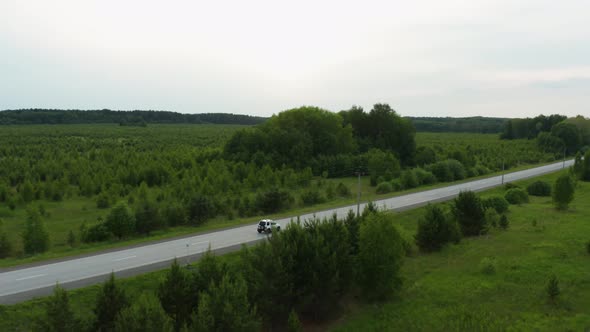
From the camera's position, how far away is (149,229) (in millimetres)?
33000

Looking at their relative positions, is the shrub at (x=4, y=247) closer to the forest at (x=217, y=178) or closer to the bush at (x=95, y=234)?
the forest at (x=217, y=178)

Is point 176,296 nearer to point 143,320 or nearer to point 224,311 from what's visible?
point 224,311

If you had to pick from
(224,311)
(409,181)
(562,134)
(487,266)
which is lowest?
(487,266)

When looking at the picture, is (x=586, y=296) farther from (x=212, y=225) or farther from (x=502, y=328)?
(x=212, y=225)

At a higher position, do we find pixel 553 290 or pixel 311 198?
pixel 311 198

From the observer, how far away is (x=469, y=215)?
3616cm

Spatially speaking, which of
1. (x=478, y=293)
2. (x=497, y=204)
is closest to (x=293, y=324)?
(x=478, y=293)

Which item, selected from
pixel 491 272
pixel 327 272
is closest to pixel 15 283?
pixel 327 272

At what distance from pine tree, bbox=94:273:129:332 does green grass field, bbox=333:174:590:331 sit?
1059 cm

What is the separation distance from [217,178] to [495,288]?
34756mm

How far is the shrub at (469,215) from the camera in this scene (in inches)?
1411

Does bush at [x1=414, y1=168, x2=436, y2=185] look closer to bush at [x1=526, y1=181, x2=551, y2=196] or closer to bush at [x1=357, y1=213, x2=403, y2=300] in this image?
bush at [x1=526, y1=181, x2=551, y2=196]

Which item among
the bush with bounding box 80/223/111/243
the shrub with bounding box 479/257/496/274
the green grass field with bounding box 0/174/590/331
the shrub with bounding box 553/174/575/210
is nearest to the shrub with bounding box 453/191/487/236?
the green grass field with bounding box 0/174/590/331

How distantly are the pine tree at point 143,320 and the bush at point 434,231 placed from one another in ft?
72.9
